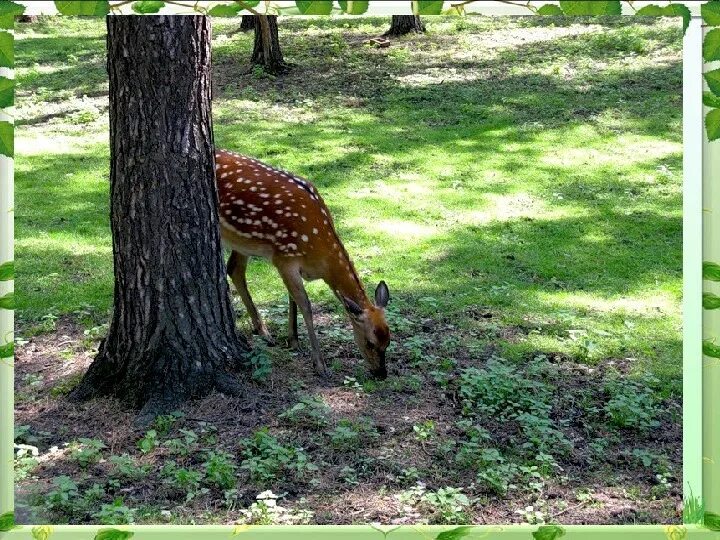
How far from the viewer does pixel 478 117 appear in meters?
4.98

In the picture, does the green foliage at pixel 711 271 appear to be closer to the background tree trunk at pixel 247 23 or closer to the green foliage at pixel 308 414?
the green foliage at pixel 308 414

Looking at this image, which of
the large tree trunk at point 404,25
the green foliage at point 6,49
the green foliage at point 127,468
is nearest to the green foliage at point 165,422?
the green foliage at point 127,468

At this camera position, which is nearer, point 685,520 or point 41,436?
point 685,520

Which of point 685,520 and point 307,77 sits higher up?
point 307,77

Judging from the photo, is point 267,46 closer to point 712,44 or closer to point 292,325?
point 292,325

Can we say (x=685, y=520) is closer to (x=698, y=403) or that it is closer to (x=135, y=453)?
(x=698, y=403)

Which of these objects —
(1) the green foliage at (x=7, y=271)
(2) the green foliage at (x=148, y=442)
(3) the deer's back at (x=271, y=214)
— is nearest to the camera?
(1) the green foliage at (x=7, y=271)

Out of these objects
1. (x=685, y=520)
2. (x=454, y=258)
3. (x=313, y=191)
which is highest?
(x=313, y=191)

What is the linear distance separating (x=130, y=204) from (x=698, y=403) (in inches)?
90.5

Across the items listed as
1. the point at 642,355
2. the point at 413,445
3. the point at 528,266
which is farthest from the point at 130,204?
the point at 642,355

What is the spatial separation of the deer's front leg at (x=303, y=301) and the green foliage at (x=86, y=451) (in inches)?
42.0

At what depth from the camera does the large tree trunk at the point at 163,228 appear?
162 inches

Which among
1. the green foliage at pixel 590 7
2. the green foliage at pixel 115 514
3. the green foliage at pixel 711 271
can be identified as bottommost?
the green foliage at pixel 115 514

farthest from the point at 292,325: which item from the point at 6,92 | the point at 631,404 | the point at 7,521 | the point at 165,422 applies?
the point at 6,92
